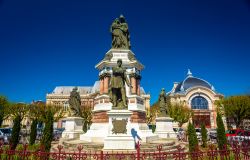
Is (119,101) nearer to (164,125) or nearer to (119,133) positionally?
(119,133)

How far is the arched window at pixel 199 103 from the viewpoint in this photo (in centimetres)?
5875

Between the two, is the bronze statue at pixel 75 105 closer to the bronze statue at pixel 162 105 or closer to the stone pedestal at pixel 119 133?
the bronze statue at pixel 162 105

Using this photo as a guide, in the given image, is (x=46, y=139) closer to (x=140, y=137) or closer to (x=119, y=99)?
(x=119, y=99)

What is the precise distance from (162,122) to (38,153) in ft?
44.8

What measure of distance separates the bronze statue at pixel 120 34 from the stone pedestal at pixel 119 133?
8.53 m

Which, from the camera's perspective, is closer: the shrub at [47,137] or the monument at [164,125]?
the shrub at [47,137]

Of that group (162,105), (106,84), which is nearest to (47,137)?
(106,84)

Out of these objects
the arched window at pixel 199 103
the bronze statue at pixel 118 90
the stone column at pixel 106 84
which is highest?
the arched window at pixel 199 103

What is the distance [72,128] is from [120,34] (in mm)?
9010

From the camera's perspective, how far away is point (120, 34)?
17.5 meters

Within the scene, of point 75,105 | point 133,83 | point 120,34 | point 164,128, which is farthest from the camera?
point 75,105

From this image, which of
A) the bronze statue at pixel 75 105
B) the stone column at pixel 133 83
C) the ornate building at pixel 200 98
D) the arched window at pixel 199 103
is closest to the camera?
the stone column at pixel 133 83

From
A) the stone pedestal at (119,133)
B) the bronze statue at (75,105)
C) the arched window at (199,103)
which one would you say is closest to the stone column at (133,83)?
the stone pedestal at (119,133)

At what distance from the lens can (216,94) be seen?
58531mm
